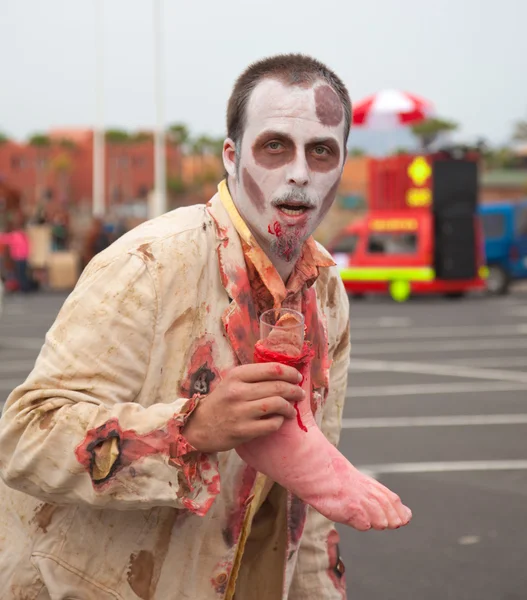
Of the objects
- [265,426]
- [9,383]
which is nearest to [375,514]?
[265,426]

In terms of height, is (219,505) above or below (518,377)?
above

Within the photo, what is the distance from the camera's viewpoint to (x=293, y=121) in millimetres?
2154

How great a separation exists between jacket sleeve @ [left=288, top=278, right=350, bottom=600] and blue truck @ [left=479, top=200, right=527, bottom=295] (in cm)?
1788

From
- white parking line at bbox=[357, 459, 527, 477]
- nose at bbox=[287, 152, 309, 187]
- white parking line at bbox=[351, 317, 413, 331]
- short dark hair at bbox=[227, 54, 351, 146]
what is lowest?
white parking line at bbox=[351, 317, 413, 331]

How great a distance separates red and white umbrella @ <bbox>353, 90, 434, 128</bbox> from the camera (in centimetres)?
2127

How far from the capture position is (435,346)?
43.2 ft

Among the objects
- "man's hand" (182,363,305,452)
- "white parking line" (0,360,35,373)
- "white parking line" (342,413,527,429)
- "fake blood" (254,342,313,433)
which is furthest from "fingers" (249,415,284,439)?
"white parking line" (0,360,35,373)

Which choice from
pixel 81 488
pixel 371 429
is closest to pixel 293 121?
pixel 81 488

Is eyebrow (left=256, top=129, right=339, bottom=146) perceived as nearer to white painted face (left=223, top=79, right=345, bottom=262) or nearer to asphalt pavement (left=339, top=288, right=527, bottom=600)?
white painted face (left=223, top=79, right=345, bottom=262)

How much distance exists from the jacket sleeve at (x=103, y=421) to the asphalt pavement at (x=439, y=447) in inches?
123

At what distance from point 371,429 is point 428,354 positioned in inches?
173

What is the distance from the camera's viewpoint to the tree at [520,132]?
255ft

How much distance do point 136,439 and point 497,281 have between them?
18871 mm

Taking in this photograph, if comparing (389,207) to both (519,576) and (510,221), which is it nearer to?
(510,221)
